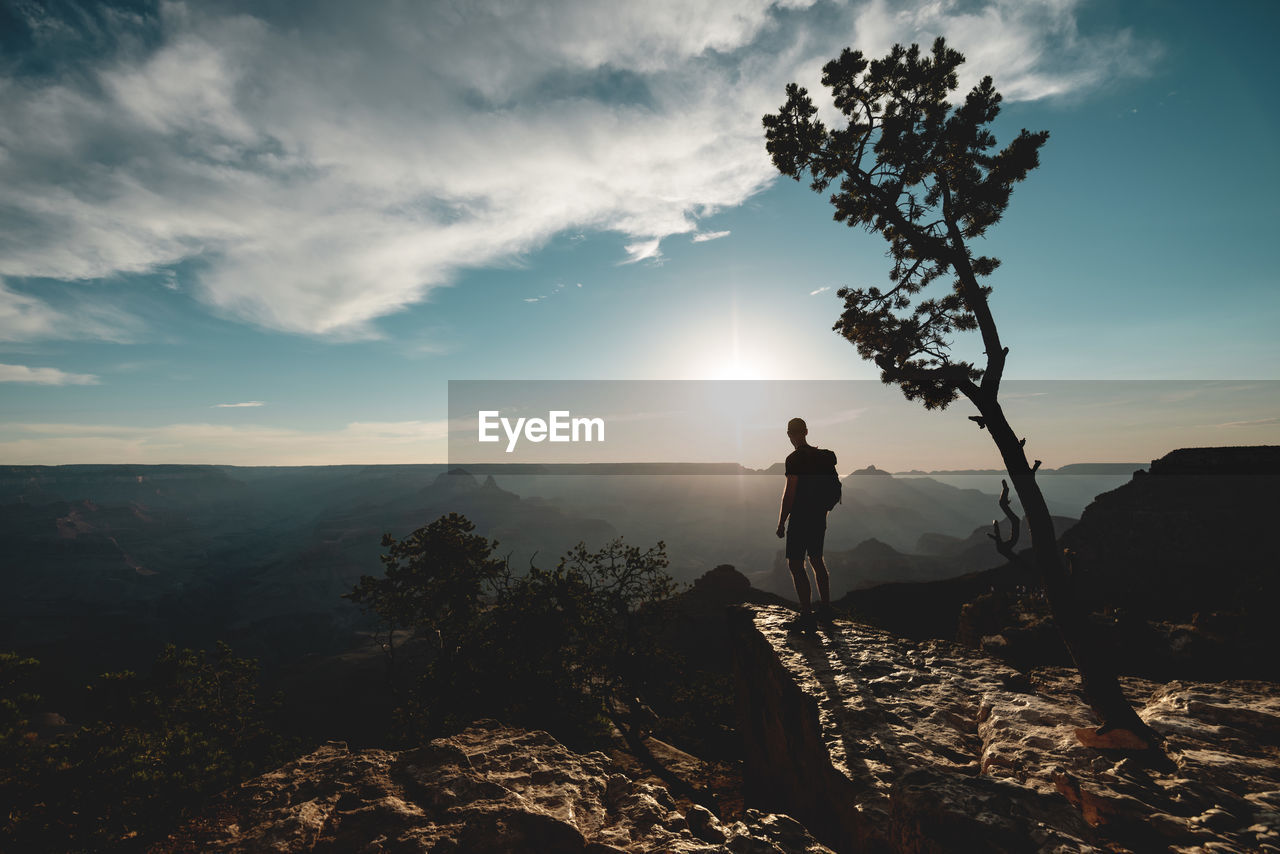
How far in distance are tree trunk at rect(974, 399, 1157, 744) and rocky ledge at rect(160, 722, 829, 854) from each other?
3683 millimetres

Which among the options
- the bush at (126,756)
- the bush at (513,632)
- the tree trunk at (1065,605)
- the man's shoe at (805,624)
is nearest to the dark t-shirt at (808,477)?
the man's shoe at (805,624)

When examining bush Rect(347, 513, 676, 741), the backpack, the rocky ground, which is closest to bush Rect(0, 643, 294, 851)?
bush Rect(347, 513, 676, 741)

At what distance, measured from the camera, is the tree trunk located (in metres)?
Result: 4.91

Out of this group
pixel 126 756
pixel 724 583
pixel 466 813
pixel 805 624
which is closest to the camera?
pixel 466 813

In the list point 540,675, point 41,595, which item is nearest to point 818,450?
point 540,675

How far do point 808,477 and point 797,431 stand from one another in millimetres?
881

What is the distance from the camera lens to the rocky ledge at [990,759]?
11.5ft

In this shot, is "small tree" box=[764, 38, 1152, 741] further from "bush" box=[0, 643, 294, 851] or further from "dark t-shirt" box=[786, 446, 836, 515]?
"bush" box=[0, 643, 294, 851]

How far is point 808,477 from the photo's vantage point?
823cm

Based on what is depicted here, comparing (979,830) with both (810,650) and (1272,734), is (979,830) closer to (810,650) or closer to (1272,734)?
(1272,734)

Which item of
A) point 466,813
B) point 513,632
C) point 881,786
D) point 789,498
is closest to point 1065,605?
point 881,786

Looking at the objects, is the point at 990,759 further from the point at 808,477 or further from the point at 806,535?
the point at 808,477

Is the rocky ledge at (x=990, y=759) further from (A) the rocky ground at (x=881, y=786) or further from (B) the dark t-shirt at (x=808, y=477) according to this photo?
(B) the dark t-shirt at (x=808, y=477)

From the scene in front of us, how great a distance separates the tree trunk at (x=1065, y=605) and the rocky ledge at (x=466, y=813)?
3.68 m
